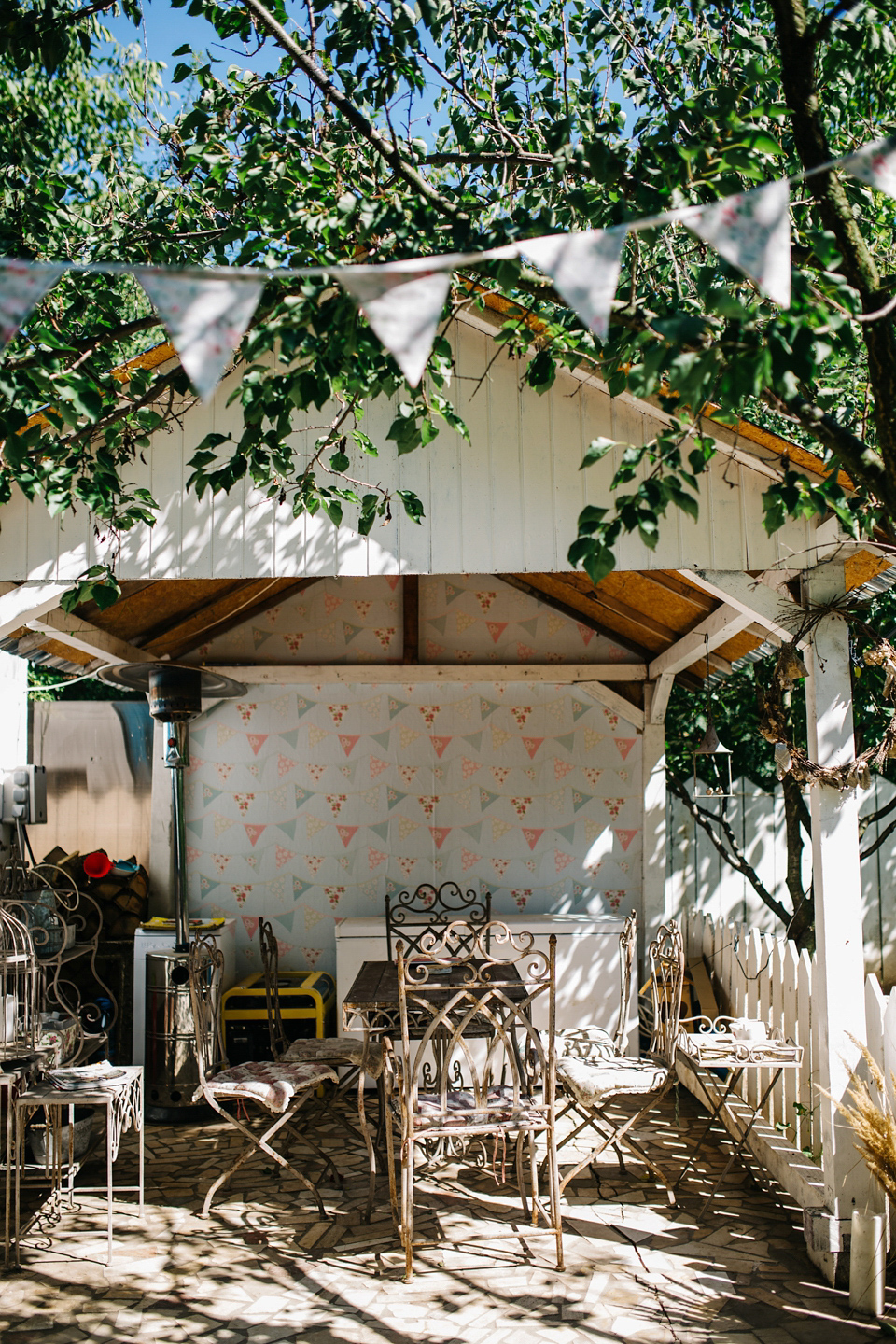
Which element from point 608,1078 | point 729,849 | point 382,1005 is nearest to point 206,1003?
point 382,1005

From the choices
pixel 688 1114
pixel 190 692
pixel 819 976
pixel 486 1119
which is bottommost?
pixel 688 1114

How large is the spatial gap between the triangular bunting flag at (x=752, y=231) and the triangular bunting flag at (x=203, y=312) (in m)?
0.95

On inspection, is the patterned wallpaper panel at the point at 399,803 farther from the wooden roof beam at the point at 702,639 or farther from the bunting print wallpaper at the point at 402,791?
the wooden roof beam at the point at 702,639

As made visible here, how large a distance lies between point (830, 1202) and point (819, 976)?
84 cm

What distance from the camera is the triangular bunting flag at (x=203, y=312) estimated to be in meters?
2.15

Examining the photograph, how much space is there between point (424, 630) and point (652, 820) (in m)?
2.24

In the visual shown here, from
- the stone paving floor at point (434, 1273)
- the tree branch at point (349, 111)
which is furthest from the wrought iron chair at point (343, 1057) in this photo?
the tree branch at point (349, 111)

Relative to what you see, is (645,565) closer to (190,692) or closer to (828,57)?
(828,57)

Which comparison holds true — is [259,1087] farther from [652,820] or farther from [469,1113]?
[652,820]

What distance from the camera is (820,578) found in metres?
4.29

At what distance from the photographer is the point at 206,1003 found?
5.36m

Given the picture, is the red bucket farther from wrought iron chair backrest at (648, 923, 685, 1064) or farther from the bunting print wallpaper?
wrought iron chair backrest at (648, 923, 685, 1064)

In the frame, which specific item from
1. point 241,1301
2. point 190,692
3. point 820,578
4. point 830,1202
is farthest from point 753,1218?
point 190,692

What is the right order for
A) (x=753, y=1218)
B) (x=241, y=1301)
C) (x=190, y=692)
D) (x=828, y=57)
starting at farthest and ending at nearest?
(x=190, y=692) → (x=753, y=1218) → (x=241, y=1301) → (x=828, y=57)
